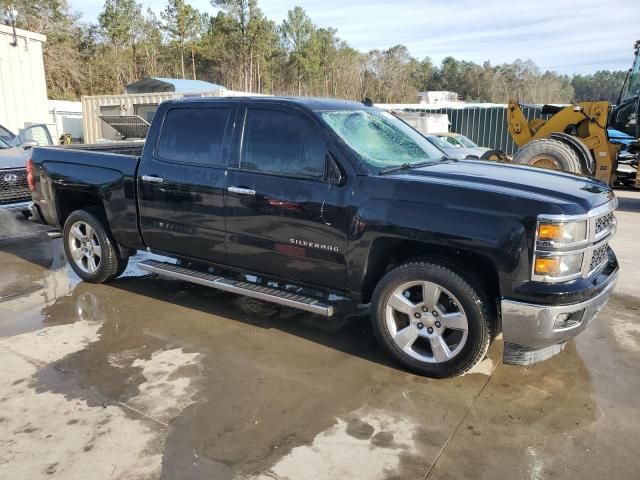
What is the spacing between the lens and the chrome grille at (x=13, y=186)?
26.3 ft

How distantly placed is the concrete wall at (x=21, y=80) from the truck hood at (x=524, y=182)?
16.2 meters

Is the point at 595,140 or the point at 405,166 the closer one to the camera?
the point at 405,166

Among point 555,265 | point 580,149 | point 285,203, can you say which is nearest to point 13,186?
point 285,203

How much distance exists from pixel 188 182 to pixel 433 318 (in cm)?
240

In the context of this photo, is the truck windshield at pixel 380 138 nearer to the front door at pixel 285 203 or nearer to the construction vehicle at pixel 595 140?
the front door at pixel 285 203

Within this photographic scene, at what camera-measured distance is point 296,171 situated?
13.6 ft

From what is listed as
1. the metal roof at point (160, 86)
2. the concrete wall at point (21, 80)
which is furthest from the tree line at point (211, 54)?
the concrete wall at point (21, 80)

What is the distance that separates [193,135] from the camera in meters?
4.78

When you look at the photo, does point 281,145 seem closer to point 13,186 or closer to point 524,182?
point 524,182

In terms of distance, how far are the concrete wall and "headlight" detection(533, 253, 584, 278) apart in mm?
17216

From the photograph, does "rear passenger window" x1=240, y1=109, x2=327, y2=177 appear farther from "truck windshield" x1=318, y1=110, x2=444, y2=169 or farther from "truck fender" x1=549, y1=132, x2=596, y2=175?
"truck fender" x1=549, y1=132, x2=596, y2=175

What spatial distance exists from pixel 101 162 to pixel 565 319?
438 cm

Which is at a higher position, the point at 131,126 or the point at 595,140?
the point at 131,126

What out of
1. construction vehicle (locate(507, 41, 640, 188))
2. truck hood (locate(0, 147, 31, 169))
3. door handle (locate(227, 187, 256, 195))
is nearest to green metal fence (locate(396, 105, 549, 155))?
construction vehicle (locate(507, 41, 640, 188))
